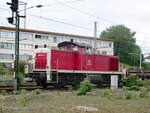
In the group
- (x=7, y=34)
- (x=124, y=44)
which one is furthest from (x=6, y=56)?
(x=124, y=44)

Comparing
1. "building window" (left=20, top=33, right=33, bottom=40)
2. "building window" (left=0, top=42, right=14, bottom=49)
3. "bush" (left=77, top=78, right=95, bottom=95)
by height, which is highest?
"building window" (left=20, top=33, right=33, bottom=40)

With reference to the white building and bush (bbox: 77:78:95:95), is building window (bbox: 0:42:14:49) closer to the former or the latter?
the white building

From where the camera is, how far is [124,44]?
74750 millimetres

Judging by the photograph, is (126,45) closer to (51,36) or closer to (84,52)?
(51,36)

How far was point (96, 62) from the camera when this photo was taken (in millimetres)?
19953

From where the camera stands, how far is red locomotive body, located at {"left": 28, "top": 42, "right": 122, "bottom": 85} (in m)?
17.4

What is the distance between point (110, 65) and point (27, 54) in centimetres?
3503

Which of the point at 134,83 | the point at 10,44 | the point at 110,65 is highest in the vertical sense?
the point at 10,44

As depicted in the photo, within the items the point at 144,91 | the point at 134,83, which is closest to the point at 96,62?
the point at 134,83

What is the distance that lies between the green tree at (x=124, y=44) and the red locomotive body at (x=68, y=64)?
54659mm

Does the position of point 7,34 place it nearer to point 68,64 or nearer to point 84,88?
point 68,64

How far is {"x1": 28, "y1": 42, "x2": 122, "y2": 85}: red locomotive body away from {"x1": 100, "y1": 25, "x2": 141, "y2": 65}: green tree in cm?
5466

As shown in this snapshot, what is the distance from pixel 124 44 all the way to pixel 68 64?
58765 mm

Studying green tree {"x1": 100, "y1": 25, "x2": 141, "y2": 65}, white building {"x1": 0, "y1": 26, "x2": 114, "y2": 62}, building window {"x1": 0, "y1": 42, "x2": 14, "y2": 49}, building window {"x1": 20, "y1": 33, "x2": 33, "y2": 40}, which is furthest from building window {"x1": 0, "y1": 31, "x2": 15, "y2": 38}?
green tree {"x1": 100, "y1": 25, "x2": 141, "y2": 65}
